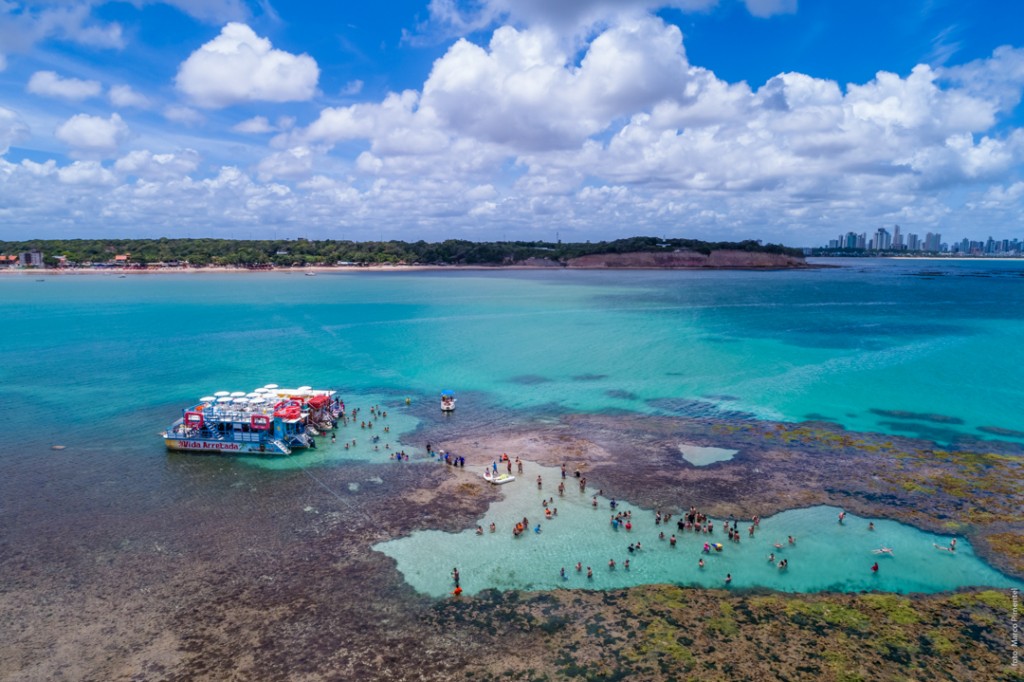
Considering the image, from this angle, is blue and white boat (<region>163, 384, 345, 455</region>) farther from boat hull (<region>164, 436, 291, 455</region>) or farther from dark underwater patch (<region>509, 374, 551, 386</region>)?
dark underwater patch (<region>509, 374, 551, 386</region>)

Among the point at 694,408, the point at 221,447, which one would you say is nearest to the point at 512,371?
the point at 694,408

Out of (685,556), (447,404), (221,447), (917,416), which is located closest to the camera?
(685,556)

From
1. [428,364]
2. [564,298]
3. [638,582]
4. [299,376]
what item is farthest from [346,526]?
[564,298]

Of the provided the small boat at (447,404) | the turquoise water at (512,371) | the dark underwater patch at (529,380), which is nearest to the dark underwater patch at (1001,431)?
the turquoise water at (512,371)

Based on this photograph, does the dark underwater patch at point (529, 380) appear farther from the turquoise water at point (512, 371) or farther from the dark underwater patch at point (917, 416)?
the dark underwater patch at point (917, 416)

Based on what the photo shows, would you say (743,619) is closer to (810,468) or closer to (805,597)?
(805,597)

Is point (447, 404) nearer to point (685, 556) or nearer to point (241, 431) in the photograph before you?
point (241, 431)
